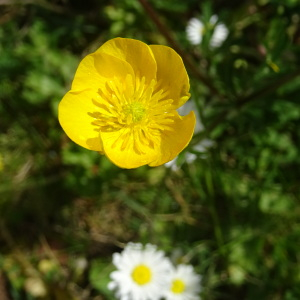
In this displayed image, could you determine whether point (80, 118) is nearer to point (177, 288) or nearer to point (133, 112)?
point (133, 112)

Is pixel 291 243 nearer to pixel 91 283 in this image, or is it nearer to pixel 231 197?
pixel 231 197

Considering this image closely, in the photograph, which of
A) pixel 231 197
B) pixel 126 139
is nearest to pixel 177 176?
pixel 231 197

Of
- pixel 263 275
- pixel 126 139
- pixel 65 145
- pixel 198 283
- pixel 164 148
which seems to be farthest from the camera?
pixel 65 145

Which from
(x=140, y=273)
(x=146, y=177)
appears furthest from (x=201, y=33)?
(x=140, y=273)

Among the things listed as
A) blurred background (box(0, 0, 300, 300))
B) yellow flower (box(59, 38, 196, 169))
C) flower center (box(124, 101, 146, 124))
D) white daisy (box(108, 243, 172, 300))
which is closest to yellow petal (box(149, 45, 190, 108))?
yellow flower (box(59, 38, 196, 169))

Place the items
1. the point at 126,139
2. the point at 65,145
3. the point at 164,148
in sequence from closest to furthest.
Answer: the point at 164,148
the point at 126,139
the point at 65,145

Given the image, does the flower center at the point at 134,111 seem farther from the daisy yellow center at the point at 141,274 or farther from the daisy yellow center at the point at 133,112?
the daisy yellow center at the point at 141,274
